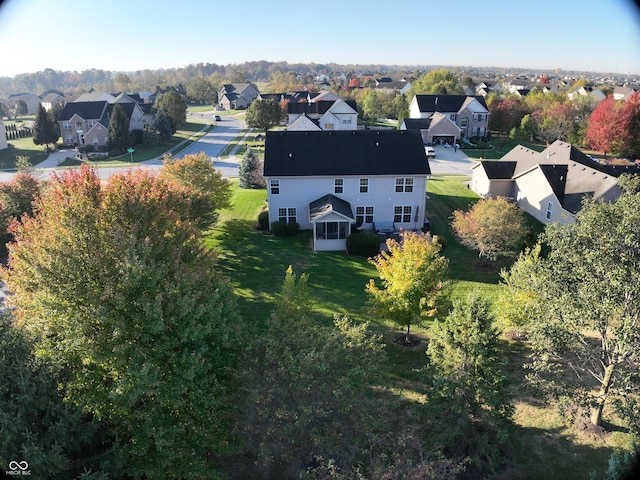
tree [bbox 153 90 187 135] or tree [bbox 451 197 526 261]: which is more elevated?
tree [bbox 153 90 187 135]

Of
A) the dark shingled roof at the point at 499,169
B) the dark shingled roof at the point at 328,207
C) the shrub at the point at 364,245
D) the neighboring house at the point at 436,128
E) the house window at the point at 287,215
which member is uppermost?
the neighboring house at the point at 436,128

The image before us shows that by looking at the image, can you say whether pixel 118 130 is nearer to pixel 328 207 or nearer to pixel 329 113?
pixel 329 113

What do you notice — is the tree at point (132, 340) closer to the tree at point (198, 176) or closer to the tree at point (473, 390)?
the tree at point (473, 390)

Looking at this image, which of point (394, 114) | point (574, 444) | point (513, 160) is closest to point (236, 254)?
point (574, 444)

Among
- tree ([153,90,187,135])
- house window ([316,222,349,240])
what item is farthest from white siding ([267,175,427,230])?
tree ([153,90,187,135])

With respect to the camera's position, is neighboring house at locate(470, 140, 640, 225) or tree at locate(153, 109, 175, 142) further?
tree at locate(153, 109, 175, 142)

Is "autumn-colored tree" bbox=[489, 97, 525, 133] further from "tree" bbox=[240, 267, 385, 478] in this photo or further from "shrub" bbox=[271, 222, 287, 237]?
"tree" bbox=[240, 267, 385, 478]

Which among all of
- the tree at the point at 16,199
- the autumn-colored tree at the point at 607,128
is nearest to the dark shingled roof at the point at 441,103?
the autumn-colored tree at the point at 607,128

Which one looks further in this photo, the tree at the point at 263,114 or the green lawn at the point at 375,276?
the tree at the point at 263,114
